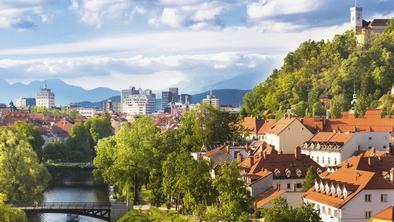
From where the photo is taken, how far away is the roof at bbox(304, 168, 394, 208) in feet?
188

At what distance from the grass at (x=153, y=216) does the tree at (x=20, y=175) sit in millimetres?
11834

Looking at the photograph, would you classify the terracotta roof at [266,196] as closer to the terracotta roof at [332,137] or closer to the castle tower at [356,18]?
the terracotta roof at [332,137]

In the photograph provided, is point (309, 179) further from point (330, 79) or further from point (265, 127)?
point (330, 79)

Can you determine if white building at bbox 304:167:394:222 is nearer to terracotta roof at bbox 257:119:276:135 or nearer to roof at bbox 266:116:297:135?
roof at bbox 266:116:297:135

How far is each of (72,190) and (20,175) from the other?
2628cm

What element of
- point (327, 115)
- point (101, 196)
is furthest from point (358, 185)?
point (327, 115)

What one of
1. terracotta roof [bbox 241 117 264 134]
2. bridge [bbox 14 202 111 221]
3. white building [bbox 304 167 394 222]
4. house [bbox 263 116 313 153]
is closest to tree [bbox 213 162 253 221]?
white building [bbox 304 167 394 222]

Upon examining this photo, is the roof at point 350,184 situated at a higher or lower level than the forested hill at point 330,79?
lower

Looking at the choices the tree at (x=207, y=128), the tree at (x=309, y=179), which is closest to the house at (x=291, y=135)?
the tree at (x=207, y=128)

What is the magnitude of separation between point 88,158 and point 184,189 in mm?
83496

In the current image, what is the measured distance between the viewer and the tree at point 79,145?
146375 millimetres

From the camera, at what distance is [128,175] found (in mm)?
84188

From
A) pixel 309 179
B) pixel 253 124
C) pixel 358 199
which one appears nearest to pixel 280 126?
pixel 253 124

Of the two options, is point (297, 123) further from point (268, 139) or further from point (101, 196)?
point (101, 196)
